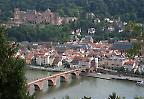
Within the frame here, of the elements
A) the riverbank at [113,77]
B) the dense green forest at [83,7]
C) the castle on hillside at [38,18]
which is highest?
the dense green forest at [83,7]

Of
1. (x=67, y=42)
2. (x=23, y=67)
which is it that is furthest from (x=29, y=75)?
Answer: (x=23, y=67)

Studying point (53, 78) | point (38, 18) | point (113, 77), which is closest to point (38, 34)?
point (38, 18)

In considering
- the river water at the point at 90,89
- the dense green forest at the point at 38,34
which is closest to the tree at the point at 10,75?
the river water at the point at 90,89

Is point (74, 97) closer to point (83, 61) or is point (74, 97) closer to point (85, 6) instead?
point (83, 61)

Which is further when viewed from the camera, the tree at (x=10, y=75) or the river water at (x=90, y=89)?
→ the river water at (x=90, y=89)

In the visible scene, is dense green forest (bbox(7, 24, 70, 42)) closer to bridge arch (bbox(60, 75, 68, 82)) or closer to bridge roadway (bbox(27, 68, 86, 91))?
bridge roadway (bbox(27, 68, 86, 91))

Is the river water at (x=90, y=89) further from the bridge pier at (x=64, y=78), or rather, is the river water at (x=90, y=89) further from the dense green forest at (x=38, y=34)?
the dense green forest at (x=38, y=34)

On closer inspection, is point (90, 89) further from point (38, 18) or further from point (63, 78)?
point (38, 18)
